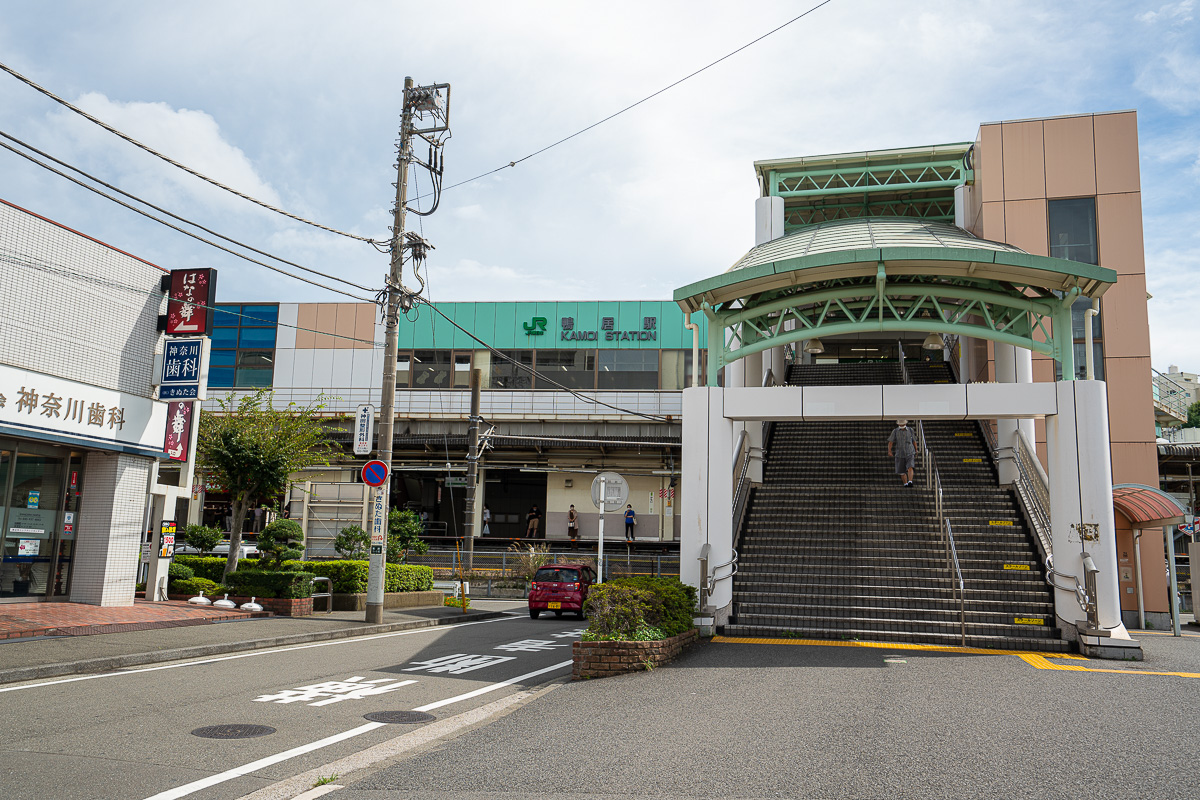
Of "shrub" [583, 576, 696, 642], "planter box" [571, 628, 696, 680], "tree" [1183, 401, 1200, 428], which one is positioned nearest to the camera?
"planter box" [571, 628, 696, 680]

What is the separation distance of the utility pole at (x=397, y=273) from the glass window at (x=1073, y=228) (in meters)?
15.8

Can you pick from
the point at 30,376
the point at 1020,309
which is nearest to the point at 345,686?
the point at 30,376

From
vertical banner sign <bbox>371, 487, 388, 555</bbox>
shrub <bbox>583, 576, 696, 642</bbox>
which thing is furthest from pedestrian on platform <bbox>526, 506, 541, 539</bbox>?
shrub <bbox>583, 576, 696, 642</bbox>

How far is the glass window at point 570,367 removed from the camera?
3878 centimetres

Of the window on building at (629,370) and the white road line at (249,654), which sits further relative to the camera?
the window on building at (629,370)

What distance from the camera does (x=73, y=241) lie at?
16.1 m

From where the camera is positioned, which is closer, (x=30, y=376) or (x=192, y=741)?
(x=192, y=741)

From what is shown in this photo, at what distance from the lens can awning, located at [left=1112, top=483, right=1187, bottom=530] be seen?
17609 millimetres

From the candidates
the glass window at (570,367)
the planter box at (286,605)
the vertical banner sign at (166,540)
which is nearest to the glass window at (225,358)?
the glass window at (570,367)

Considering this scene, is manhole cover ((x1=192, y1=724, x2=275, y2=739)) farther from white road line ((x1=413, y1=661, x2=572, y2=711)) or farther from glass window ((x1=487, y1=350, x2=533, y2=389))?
glass window ((x1=487, y1=350, x2=533, y2=389))

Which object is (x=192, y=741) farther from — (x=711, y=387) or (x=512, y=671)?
(x=711, y=387)

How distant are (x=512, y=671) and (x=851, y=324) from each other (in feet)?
25.5

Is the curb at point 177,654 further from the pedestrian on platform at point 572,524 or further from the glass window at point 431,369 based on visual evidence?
the glass window at point 431,369

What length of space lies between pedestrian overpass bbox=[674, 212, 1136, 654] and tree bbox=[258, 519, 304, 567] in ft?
33.0
